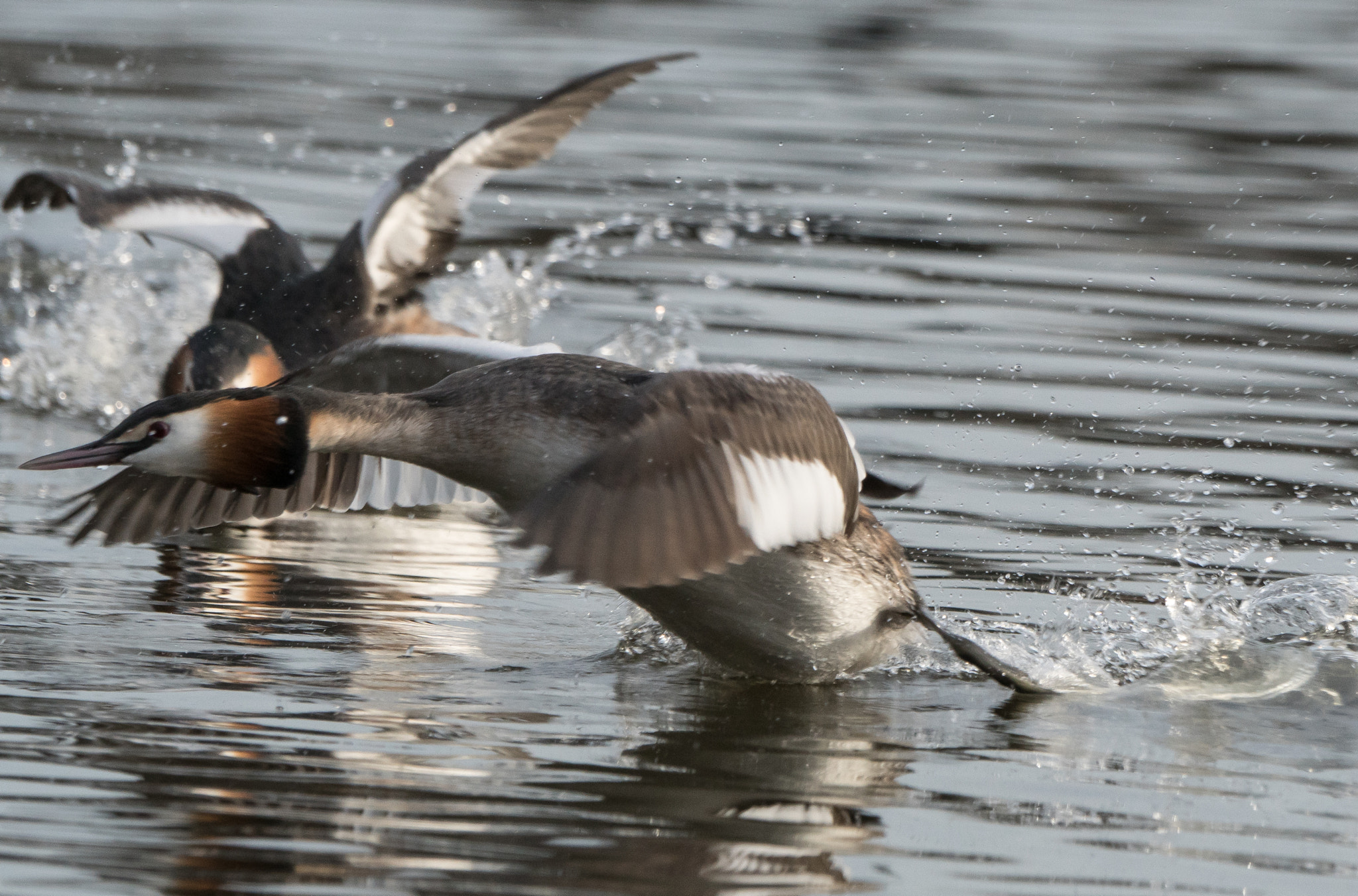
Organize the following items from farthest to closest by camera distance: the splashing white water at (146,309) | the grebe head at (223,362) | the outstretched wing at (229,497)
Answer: the splashing white water at (146,309)
the grebe head at (223,362)
the outstretched wing at (229,497)

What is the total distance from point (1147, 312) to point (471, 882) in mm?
7876

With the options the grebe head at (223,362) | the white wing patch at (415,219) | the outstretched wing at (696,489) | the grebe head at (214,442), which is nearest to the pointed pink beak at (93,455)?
the grebe head at (214,442)

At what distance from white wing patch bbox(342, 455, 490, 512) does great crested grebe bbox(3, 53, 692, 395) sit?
2.01 m

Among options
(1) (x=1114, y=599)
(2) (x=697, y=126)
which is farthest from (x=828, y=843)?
(2) (x=697, y=126)

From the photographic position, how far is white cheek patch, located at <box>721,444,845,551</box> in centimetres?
514

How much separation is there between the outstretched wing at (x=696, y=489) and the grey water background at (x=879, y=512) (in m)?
0.54

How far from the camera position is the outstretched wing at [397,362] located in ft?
22.7

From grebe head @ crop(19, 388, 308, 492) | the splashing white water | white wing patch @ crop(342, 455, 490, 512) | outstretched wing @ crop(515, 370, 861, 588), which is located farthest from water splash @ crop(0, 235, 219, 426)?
outstretched wing @ crop(515, 370, 861, 588)

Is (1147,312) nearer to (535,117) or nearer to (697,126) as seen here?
(535,117)

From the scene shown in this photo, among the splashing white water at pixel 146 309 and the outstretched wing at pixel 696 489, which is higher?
the outstretched wing at pixel 696 489

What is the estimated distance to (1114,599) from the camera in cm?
689

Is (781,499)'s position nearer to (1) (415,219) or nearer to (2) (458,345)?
(2) (458,345)

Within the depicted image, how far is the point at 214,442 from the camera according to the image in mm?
5438

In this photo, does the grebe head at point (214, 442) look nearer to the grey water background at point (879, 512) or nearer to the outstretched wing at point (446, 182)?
the grey water background at point (879, 512)
